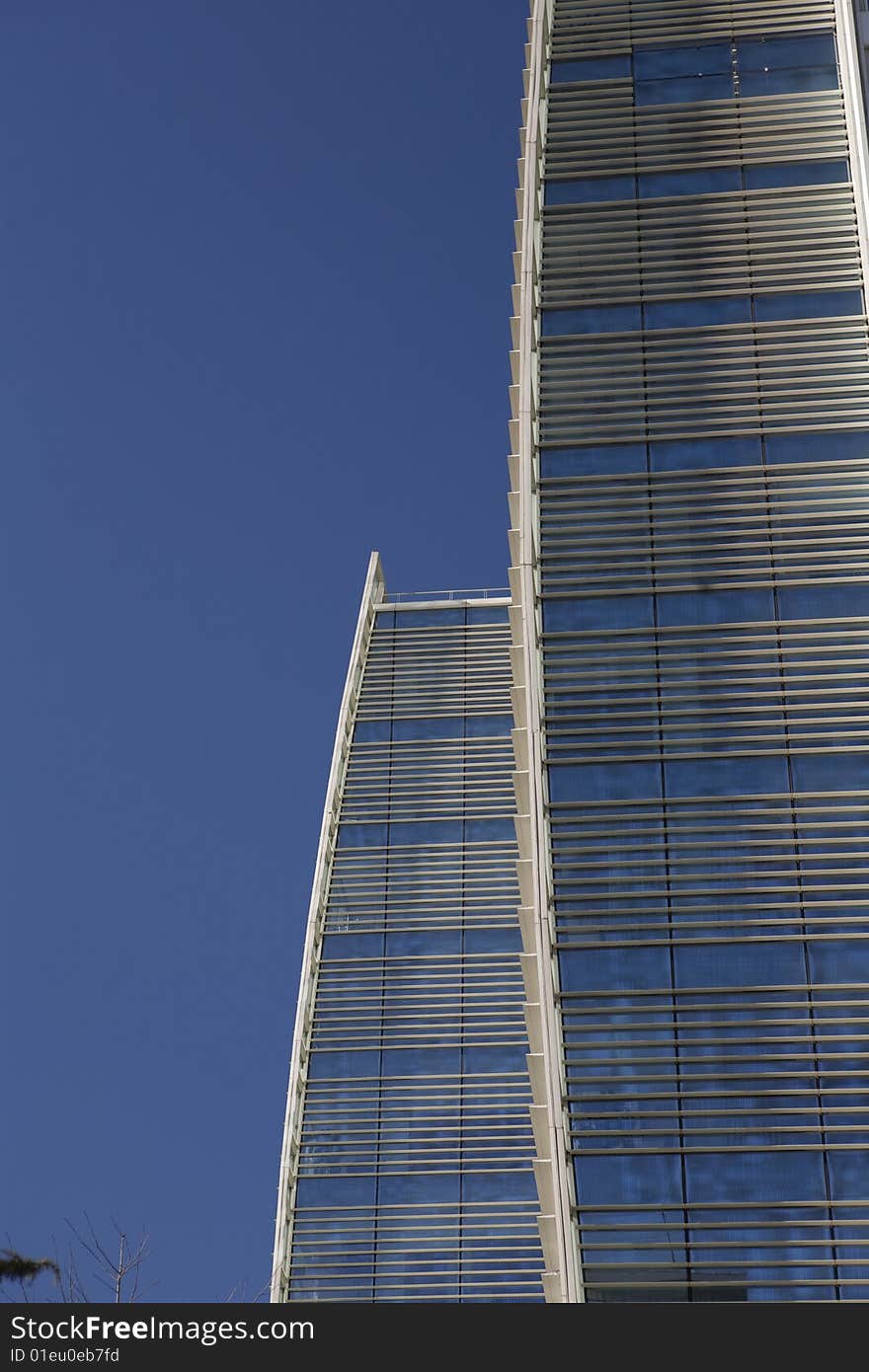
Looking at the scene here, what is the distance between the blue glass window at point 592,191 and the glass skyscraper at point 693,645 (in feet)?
0.16

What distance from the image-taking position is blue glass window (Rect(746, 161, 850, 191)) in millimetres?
28922

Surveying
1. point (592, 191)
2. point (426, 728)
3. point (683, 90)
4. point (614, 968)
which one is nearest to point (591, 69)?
point (683, 90)

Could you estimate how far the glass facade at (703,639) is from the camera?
23.9 metres

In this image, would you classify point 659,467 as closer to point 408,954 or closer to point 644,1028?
point 644,1028

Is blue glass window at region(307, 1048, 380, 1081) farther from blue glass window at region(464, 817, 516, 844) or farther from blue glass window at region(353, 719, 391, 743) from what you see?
blue glass window at region(353, 719, 391, 743)

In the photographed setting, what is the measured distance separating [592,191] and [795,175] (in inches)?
128

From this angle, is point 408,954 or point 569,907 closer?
point 569,907

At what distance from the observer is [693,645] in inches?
1054

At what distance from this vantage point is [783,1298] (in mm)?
23000

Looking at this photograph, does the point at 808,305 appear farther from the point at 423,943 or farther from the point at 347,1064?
the point at 347,1064

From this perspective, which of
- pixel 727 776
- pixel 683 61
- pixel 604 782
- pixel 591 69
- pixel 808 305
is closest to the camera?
pixel 727 776
